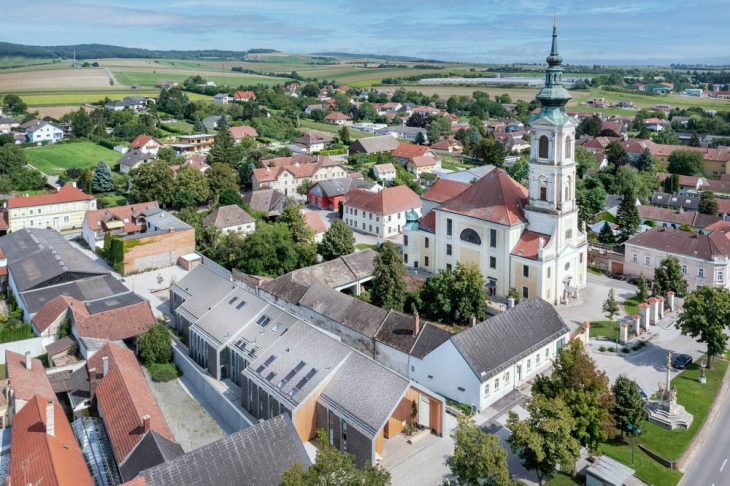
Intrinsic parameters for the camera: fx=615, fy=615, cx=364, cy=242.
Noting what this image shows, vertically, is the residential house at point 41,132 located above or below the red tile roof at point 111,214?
above

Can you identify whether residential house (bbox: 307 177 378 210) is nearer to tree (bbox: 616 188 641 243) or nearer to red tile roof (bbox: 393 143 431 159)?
red tile roof (bbox: 393 143 431 159)

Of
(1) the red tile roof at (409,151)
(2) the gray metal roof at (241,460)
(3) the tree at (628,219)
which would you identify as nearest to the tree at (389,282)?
(2) the gray metal roof at (241,460)

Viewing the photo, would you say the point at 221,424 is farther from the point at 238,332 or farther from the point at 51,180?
the point at 51,180

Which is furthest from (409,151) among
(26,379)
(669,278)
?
(26,379)

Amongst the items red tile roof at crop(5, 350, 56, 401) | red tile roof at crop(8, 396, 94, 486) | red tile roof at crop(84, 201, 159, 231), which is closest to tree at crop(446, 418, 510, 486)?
red tile roof at crop(8, 396, 94, 486)

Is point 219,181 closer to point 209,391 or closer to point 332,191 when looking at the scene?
point 332,191

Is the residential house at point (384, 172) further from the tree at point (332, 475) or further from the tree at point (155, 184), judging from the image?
the tree at point (332, 475)

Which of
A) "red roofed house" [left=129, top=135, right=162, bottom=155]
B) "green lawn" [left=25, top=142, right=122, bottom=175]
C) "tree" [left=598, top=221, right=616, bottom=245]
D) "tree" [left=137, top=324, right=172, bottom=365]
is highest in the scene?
"red roofed house" [left=129, top=135, right=162, bottom=155]
